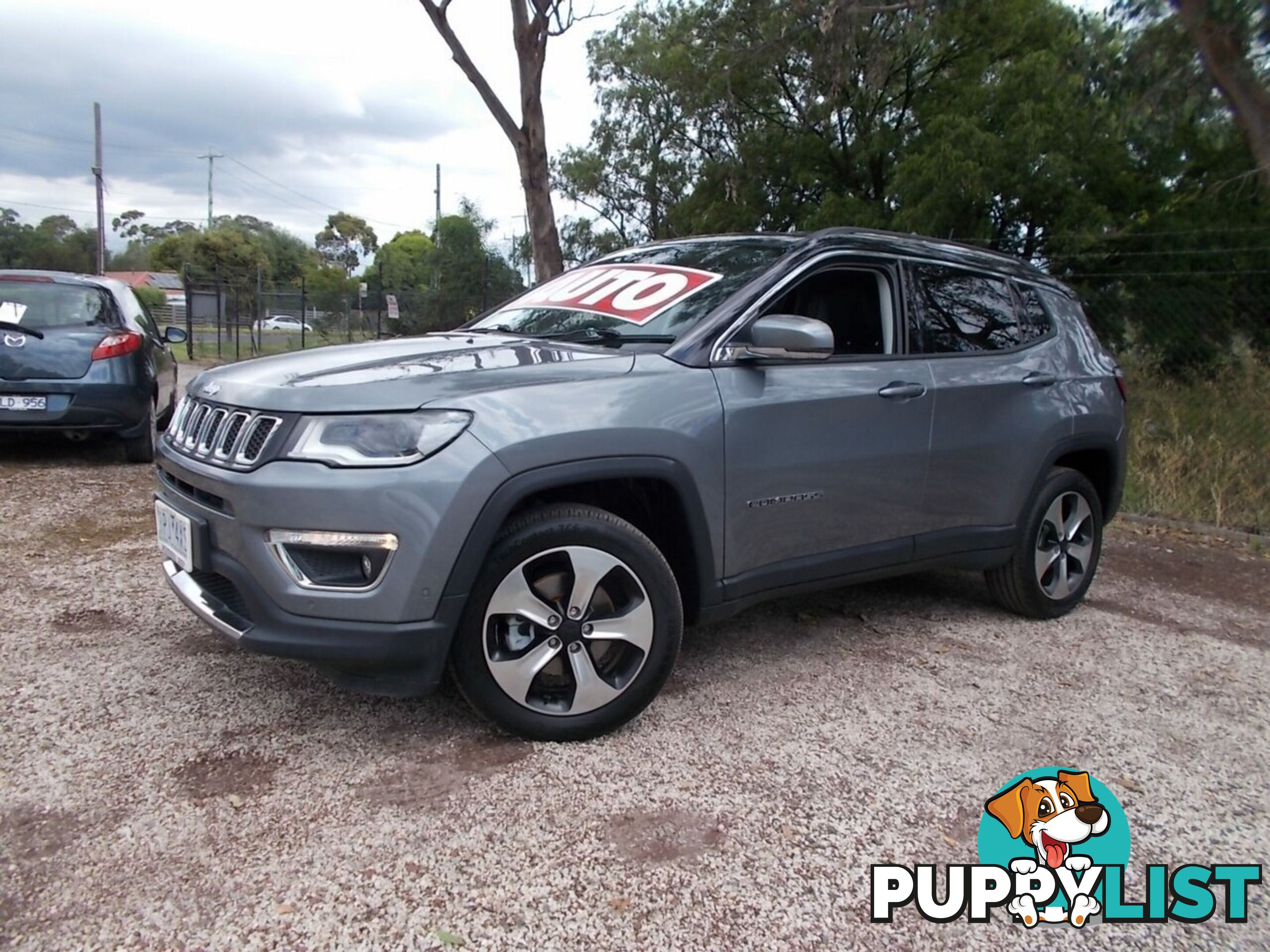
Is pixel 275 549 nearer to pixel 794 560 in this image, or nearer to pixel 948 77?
pixel 794 560

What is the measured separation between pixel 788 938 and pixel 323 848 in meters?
1.15

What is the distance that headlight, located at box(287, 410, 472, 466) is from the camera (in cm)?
259

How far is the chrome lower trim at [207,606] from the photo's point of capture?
8.86 feet

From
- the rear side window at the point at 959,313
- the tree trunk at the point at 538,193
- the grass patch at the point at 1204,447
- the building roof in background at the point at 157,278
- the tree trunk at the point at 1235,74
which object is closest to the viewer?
the rear side window at the point at 959,313

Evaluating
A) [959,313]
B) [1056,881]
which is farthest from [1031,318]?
[1056,881]

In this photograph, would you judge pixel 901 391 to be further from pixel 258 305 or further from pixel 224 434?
pixel 258 305

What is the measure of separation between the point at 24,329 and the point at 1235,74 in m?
9.02

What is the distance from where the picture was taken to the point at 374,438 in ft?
8.57

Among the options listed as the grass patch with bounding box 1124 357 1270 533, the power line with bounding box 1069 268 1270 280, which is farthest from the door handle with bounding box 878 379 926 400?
the power line with bounding box 1069 268 1270 280

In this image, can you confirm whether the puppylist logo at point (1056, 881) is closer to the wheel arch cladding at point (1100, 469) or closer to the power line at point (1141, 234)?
the wheel arch cladding at point (1100, 469)

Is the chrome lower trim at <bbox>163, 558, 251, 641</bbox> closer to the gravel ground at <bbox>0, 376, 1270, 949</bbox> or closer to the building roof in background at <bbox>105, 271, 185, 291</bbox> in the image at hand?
the gravel ground at <bbox>0, 376, 1270, 949</bbox>

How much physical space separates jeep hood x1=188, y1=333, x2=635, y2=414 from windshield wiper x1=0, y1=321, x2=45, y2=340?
4.21 m

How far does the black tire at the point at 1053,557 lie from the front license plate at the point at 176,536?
10.9 feet

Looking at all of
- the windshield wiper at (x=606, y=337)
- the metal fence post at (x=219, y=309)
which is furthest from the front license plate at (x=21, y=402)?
the metal fence post at (x=219, y=309)
